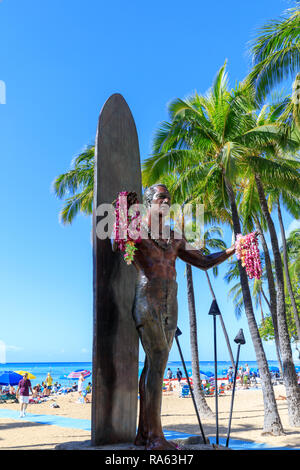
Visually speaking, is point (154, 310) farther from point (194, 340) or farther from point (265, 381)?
point (194, 340)

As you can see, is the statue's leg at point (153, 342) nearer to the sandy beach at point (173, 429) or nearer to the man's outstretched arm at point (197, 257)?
the man's outstretched arm at point (197, 257)

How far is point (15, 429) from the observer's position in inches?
535

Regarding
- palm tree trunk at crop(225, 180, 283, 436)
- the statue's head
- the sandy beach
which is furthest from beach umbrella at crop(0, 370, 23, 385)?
the statue's head

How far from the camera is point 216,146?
13883 millimetres

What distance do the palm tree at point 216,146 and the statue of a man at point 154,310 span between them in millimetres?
7992

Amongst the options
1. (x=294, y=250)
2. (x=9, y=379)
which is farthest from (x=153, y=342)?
(x=294, y=250)

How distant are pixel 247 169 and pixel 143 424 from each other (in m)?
11.4

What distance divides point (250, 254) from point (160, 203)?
101 centimetres

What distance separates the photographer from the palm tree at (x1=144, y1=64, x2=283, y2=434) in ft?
41.4

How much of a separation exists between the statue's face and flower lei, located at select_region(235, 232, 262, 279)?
794 mm

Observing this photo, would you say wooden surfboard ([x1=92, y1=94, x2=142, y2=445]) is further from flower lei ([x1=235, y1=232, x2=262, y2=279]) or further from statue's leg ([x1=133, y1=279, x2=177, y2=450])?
flower lei ([x1=235, y1=232, x2=262, y2=279])

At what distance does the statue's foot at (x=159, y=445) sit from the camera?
381 centimetres

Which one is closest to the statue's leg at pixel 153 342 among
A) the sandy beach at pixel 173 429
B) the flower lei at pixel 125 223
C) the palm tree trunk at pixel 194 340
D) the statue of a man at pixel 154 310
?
the statue of a man at pixel 154 310
